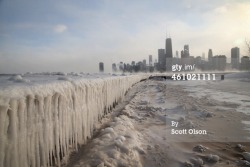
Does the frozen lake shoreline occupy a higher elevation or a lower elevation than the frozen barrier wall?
lower

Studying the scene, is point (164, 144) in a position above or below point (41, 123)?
below

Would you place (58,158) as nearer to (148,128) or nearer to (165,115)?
(148,128)

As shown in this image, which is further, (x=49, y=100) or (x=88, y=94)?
(x=88, y=94)

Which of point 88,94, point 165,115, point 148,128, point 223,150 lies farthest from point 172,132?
point 88,94

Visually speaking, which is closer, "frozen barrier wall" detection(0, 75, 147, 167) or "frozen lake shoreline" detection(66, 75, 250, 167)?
"frozen barrier wall" detection(0, 75, 147, 167)

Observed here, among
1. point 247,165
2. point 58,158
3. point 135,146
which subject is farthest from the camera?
point 135,146

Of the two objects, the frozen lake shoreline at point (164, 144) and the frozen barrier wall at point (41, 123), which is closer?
the frozen barrier wall at point (41, 123)

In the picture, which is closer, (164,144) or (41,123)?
(41,123)


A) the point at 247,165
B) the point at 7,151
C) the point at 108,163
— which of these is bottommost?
the point at 247,165
